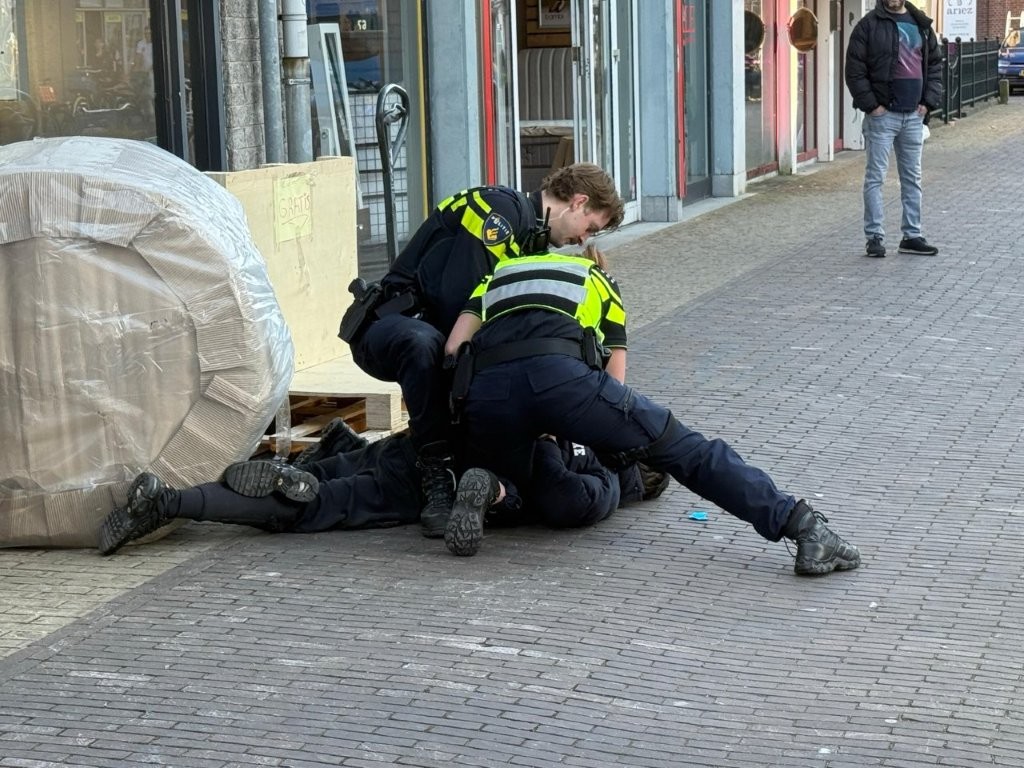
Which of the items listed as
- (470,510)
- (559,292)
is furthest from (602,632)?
(559,292)

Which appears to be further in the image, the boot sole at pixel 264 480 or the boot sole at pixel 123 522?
the boot sole at pixel 264 480

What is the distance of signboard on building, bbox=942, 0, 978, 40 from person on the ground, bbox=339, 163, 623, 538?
1367 inches

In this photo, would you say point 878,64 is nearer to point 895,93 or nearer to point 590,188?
point 895,93

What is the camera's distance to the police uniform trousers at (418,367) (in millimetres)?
6012

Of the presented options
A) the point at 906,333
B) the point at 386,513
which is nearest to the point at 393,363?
the point at 386,513

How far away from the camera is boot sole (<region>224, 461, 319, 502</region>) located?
5801 mm

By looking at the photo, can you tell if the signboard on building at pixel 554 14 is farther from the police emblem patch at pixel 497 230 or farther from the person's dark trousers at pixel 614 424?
the person's dark trousers at pixel 614 424

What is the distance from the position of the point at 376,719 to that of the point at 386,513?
5.99 ft

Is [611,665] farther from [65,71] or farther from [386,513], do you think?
[65,71]

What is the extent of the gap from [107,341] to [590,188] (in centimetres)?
170

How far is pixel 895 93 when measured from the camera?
481 inches

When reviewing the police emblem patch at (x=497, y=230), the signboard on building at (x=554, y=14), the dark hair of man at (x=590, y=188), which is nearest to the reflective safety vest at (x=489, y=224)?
the police emblem patch at (x=497, y=230)

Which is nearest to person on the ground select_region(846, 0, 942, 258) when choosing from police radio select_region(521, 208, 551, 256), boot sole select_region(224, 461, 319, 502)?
police radio select_region(521, 208, 551, 256)

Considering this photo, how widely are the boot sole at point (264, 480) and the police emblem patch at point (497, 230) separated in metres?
1.03
